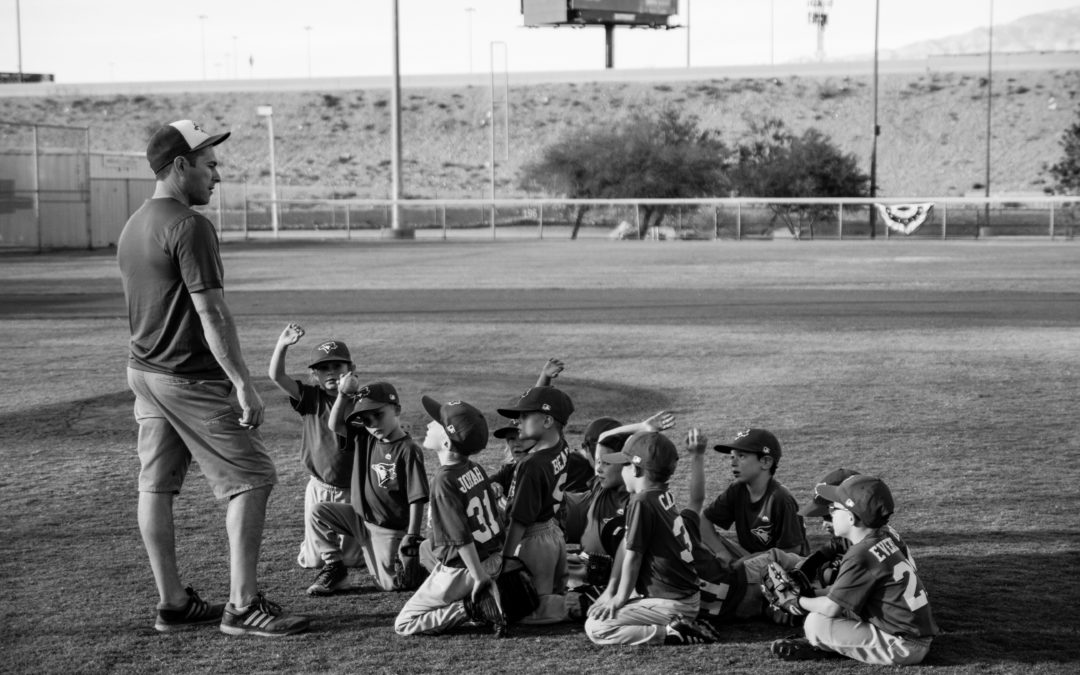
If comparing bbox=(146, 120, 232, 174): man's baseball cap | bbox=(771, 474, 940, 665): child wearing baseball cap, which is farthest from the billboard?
bbox=(771, 474, 940, 665): child wearing baseball cap

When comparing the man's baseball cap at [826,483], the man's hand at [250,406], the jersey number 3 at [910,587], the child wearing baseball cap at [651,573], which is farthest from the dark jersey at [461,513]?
the jersey number 3 at [910,587]

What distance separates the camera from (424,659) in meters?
4.84

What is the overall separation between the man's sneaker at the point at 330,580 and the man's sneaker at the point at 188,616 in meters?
0.52

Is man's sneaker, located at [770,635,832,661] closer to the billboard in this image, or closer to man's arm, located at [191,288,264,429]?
man's arm, located at [191,288,264,429]

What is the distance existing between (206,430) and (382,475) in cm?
115

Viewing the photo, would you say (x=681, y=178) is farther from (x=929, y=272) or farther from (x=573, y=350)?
(x=573, y=350)

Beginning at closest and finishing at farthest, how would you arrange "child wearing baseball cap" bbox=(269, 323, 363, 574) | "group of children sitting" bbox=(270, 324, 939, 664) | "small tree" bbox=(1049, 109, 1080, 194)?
"group of children sitting" bbox=(270, 324, 939, 664), "child wearing baseball cap" bbox=(269, 323, 363, 574), "small tree" bbox=(1049, 109, 1080, 194)

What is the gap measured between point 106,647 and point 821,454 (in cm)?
509

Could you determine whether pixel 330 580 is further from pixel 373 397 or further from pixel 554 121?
pixel 554 121

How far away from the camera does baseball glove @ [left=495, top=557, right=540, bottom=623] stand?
5.23 meters

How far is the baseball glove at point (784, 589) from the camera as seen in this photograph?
518 centimetres

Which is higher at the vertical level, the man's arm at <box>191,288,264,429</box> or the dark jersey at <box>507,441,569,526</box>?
the man's arm at <box>191,288,264,429</box>

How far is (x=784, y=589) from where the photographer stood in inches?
205

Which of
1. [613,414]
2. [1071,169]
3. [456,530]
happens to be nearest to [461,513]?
[456,530]
